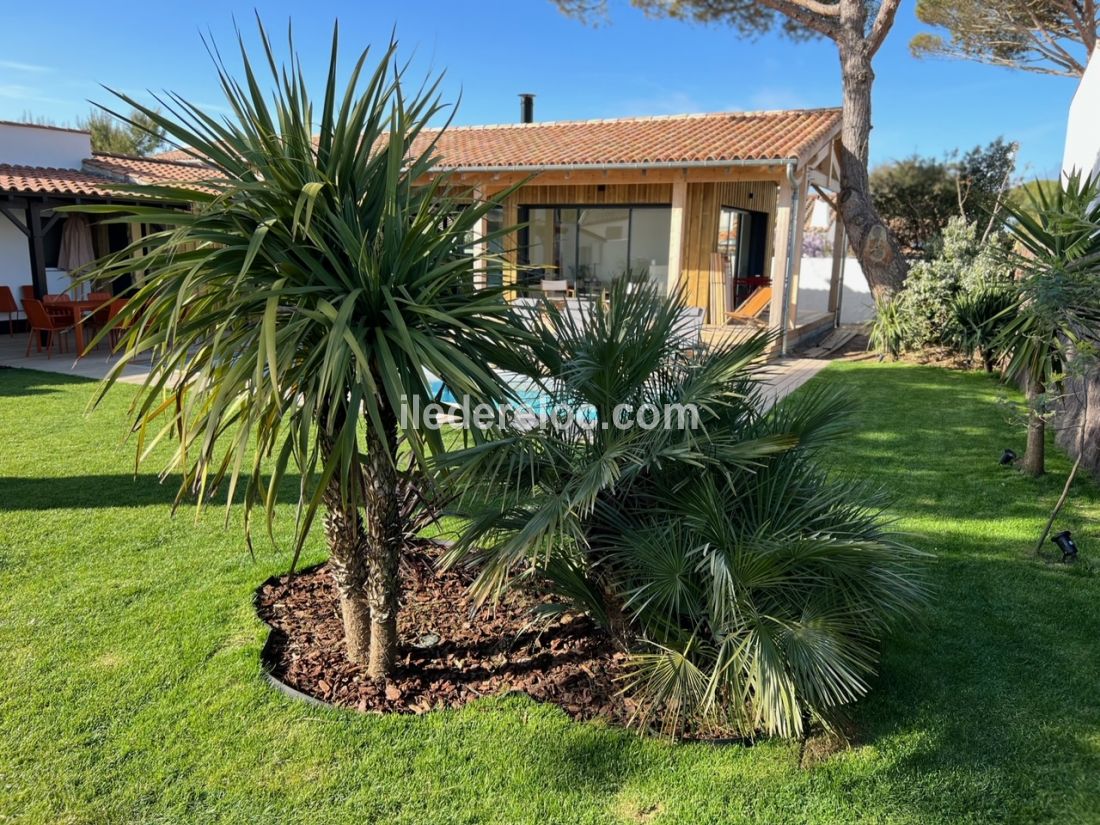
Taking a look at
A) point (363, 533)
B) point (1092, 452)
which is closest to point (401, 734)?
point (363, 533)

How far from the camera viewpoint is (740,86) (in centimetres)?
4434

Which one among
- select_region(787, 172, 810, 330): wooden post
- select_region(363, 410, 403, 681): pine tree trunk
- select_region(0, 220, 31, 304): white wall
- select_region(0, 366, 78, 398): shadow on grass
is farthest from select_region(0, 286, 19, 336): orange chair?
select_region(363, 410, 403, 681): pine tree trunk

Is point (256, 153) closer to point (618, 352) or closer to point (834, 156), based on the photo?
point (618, 352)

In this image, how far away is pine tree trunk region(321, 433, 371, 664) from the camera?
3.31 metres

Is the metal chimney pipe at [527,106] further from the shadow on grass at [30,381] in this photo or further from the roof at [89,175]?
the shadow on grass at [30,381]

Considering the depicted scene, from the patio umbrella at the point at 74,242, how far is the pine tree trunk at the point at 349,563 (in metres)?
17.0

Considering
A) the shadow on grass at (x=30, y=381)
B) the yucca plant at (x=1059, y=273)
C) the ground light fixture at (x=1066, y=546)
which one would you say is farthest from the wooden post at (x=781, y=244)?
the shadow on grass at (x=30, y=381)

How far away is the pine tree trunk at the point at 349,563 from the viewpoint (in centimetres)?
331

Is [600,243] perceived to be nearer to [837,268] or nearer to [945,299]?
[837,268]

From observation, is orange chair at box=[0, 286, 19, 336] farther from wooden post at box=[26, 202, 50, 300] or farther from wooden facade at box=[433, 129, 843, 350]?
wooden facade at box=[433, 129, 843, 350]

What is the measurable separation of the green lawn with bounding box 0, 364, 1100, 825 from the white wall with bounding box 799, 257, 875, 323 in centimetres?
1735

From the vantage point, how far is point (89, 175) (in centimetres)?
1709

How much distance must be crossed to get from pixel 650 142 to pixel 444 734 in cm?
1380

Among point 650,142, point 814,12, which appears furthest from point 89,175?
point 814,12
